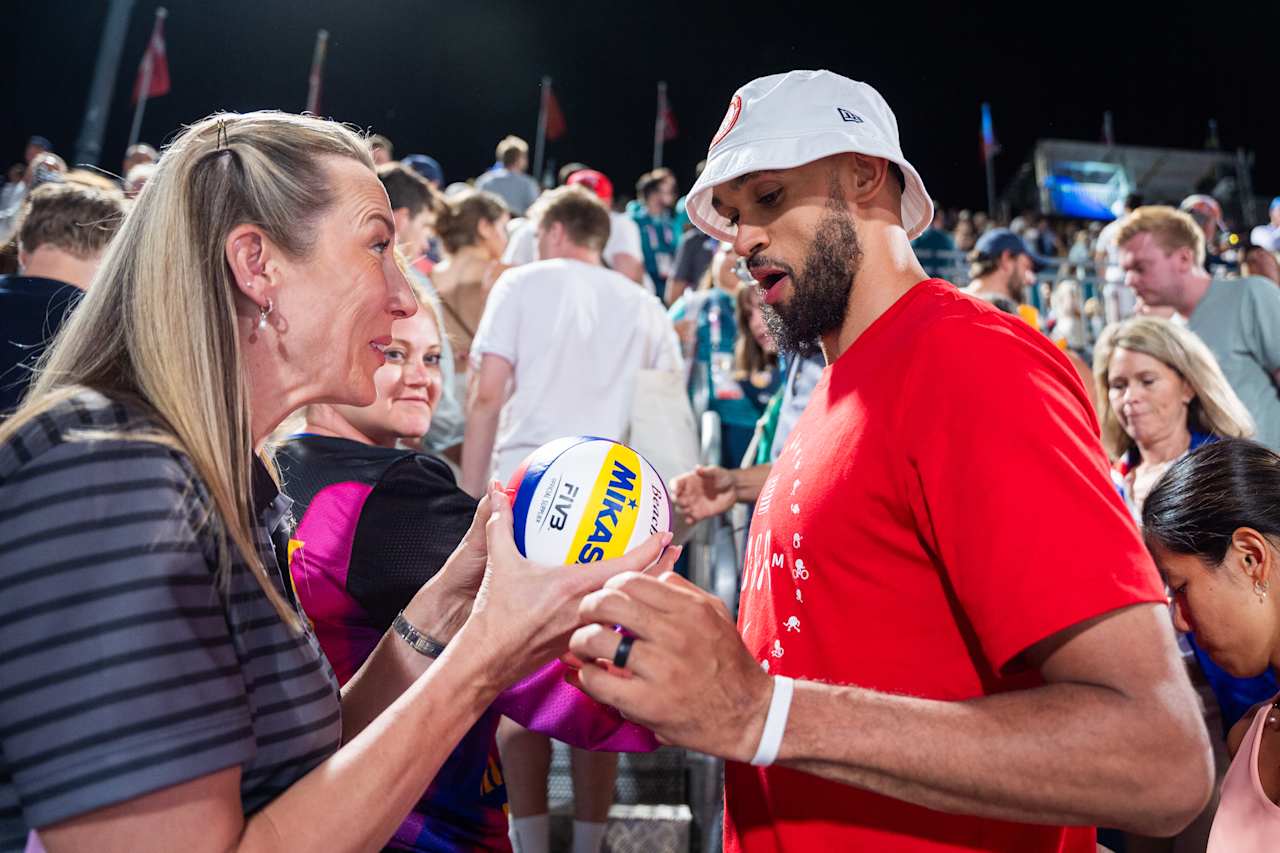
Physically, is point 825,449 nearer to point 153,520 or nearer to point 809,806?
point 809,806

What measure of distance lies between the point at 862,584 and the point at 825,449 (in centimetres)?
29

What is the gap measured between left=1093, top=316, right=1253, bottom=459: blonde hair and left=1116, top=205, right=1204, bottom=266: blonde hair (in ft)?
4.00

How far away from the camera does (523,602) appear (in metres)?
1.61

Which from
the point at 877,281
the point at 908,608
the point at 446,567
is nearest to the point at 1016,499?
the point at 908,608

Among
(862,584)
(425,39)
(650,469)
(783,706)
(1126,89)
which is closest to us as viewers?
(783,706)

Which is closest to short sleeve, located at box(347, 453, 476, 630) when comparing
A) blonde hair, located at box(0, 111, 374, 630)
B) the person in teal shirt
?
blonde hair, located at box(0, 111, 374, 630)

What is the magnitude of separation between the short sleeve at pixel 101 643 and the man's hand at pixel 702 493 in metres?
2.31

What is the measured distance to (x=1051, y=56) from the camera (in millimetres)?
33750

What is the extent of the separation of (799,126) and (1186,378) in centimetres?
322

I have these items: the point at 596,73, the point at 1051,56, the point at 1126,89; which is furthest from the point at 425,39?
the point at 1126,89

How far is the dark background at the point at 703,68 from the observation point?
26375 mm

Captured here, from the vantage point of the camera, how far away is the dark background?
2638cm

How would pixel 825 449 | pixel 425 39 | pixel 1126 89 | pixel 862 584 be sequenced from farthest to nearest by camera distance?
pixel 1126 89
pixel 425 39
pixel 825 449
pixel 862 584

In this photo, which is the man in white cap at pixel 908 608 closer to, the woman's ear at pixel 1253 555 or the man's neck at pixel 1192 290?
the woman's ear at pixel 1253 555
